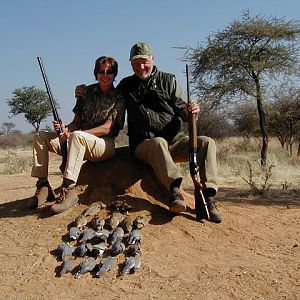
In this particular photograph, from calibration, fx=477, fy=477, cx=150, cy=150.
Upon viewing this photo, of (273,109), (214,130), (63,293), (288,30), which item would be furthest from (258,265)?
(214,130)

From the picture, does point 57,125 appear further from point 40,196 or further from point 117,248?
point 117,248

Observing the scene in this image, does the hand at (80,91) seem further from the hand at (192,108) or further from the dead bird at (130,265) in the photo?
the dead bird at (130,265)

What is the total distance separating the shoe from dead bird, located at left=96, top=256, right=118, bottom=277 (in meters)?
0.79

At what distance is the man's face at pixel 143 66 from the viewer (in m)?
5.10

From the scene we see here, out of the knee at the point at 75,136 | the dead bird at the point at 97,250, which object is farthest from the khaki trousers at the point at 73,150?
the dead bird at the point at 97,250

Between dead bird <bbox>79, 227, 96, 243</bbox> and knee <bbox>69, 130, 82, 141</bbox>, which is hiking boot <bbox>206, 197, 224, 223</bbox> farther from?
knee <bbox>69, 130, 82, 141</bbox>

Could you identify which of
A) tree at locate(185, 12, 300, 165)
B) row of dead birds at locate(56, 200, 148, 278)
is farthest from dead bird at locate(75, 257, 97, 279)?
tree at locate(185, 12, 300, 165)

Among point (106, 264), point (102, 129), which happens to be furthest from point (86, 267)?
point (102, 129)

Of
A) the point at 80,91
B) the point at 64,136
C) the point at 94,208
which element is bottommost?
the point at 94,208

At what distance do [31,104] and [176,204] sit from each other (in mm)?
27817

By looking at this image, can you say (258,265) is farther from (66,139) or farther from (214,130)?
(214,130)

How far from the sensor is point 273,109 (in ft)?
67.4

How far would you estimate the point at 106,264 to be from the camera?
4055 mm

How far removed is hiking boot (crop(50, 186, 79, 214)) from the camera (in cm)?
484
